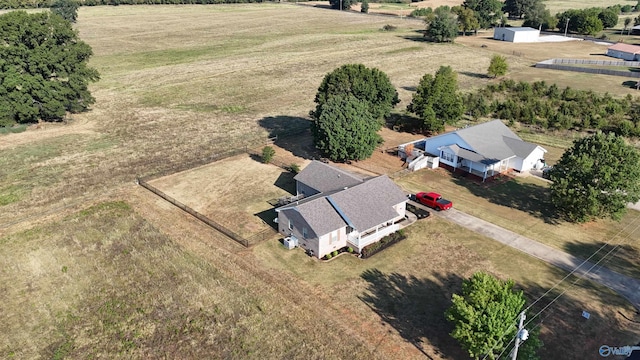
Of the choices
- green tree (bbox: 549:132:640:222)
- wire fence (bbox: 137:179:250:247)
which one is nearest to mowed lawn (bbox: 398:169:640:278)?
green tree (bbox: 549:132:640:222)

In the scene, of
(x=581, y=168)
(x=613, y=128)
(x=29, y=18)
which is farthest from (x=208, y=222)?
(x=613, y=128)

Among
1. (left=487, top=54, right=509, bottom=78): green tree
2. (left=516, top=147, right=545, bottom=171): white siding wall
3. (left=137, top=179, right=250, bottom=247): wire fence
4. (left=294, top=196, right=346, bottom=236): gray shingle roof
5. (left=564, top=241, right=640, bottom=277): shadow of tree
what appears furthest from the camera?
(left=487, top=54, right=509, bottom=78): green tree

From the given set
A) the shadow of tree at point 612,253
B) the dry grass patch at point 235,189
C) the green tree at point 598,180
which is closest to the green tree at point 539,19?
A: the green tree at point 598,180

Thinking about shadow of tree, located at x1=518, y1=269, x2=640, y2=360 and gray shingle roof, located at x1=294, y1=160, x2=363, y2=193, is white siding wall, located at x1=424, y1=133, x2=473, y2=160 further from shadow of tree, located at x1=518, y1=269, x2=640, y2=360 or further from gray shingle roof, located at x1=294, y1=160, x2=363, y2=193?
shadow of tree, located at x1=518, y1=269, x2=640, y2=360

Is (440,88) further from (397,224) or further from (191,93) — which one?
(191,93)

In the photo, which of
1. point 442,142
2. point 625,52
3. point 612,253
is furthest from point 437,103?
point 625,52

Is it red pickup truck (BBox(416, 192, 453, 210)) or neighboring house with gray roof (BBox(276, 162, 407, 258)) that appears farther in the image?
red pickup truck (BBox(416, 192, 453, 210))

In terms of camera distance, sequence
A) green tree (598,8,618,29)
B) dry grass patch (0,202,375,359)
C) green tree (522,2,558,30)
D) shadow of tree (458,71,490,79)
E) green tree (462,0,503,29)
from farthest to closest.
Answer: green tree (598,8,618,29) < green tree (462,0,503,29) < green tree (522,2,558,30) < shadow of tree (458,71,490,79) < dry grass patch (0,202,375,359)
